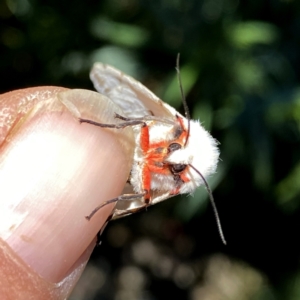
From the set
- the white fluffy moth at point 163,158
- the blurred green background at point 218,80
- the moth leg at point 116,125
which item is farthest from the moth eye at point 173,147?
the blurred green background at point 218,80

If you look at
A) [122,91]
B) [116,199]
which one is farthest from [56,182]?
[122,91]

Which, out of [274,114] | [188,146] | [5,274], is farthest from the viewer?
[274,114]

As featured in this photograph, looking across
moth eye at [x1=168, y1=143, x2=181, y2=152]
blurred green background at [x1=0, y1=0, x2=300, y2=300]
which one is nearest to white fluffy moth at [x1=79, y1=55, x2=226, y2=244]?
moth eye at [x1=168, y1=143, x2=181, y2=152]

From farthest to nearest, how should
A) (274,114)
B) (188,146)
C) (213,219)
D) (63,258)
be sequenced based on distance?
1. (213,219)
2. (274,114)
3. (188,146)
4. (63,258)

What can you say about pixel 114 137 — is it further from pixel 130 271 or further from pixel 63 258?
pixel 130 271

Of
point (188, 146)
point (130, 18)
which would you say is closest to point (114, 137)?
point (188, 146)

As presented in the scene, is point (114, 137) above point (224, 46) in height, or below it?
above
